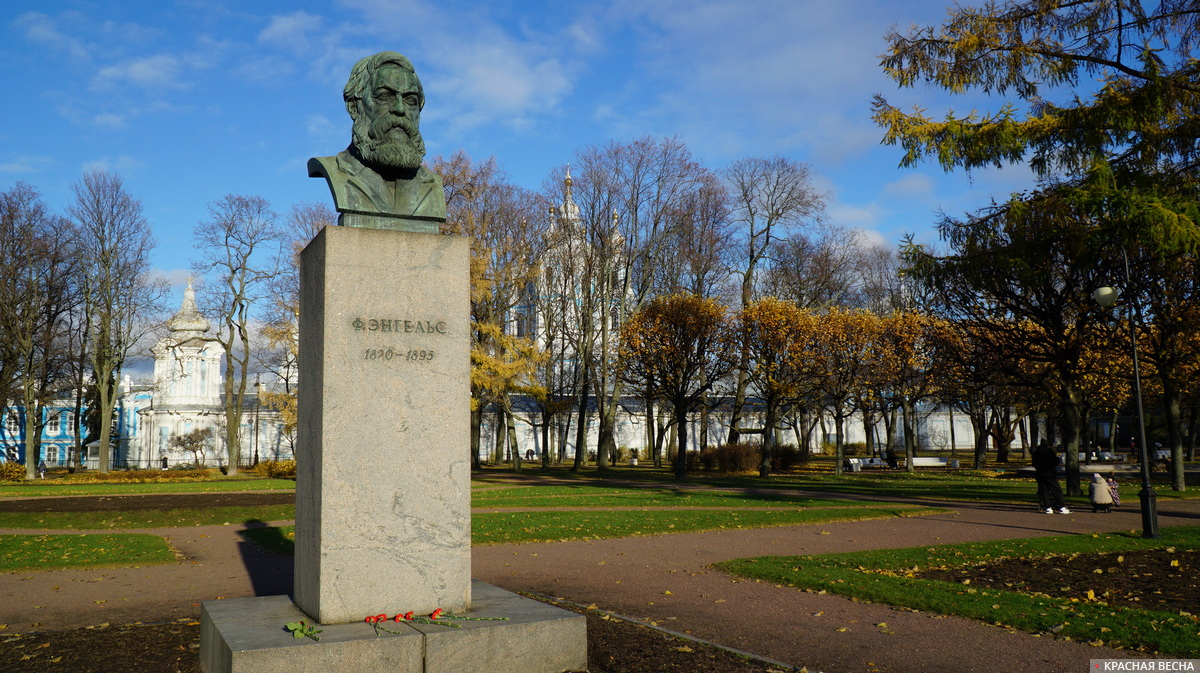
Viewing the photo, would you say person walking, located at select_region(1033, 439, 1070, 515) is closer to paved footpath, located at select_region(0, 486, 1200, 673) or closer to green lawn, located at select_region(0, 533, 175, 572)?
paved footpath, located at select_region(0, 486, 1200, 673)

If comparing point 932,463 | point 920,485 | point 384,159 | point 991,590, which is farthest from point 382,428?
point 932,463

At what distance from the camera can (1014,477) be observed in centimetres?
3459

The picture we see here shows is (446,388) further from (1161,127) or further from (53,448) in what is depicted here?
(53,448)

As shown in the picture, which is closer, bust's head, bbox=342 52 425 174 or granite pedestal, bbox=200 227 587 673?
granite pedestal, bbox=200 227 587 673

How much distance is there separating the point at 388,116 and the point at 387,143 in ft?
0.72

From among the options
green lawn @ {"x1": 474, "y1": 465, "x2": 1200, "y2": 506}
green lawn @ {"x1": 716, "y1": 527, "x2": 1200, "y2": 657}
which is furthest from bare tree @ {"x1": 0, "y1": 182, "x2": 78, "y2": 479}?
green lawn @ {"x1": 716, "y1": 527, "x2": 1200, "y2": 657}

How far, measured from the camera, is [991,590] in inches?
352

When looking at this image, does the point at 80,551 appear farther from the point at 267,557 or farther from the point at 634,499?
the point at 634,499

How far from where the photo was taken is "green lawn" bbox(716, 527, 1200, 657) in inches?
273

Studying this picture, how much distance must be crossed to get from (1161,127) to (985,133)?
9.44 ft

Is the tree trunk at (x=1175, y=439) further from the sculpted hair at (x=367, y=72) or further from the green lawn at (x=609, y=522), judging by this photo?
the sculpted hair at (x=367, y=72)

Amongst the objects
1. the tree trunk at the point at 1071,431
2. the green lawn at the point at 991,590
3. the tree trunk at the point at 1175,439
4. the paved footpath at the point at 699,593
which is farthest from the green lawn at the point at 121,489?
the tree trunk at the point at 1175,439

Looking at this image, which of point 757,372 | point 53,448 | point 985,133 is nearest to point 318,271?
point 985,133

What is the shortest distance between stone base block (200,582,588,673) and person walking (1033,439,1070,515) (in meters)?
15.5
